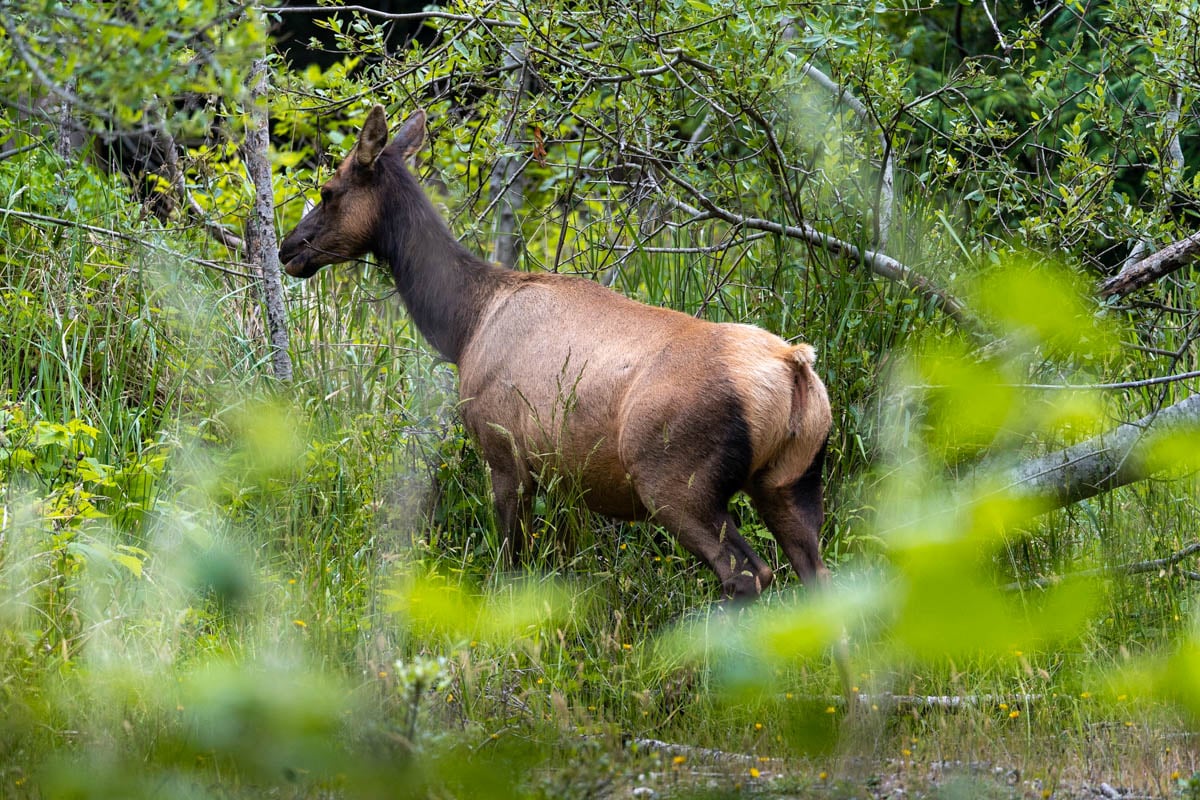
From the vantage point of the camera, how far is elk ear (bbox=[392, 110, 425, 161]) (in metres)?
6.02

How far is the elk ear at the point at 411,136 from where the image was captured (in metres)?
6.02

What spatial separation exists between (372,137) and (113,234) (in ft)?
5.57

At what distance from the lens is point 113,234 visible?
6445 mm

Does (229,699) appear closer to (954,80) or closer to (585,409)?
(585,409)

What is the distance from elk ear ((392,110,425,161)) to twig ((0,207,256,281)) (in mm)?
1257

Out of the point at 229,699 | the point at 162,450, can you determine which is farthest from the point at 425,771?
the point at 162,450

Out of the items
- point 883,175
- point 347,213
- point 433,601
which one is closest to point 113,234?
point 347,213

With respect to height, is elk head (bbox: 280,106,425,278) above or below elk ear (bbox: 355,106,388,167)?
below

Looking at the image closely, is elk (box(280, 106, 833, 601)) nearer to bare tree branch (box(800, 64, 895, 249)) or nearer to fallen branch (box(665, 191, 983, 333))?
fallen branch (box(665, 191, 983, 333))

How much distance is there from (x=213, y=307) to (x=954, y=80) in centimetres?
401

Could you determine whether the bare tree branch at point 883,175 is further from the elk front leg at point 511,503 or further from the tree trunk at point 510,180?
the elk front leg at point 511,503

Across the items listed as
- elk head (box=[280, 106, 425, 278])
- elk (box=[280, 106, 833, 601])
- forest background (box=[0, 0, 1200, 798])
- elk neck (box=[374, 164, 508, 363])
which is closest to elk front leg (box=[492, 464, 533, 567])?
elk (box=[280, 106, 833, 601])

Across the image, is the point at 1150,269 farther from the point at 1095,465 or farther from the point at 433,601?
the point at 433,601

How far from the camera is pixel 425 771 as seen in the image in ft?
5.01
